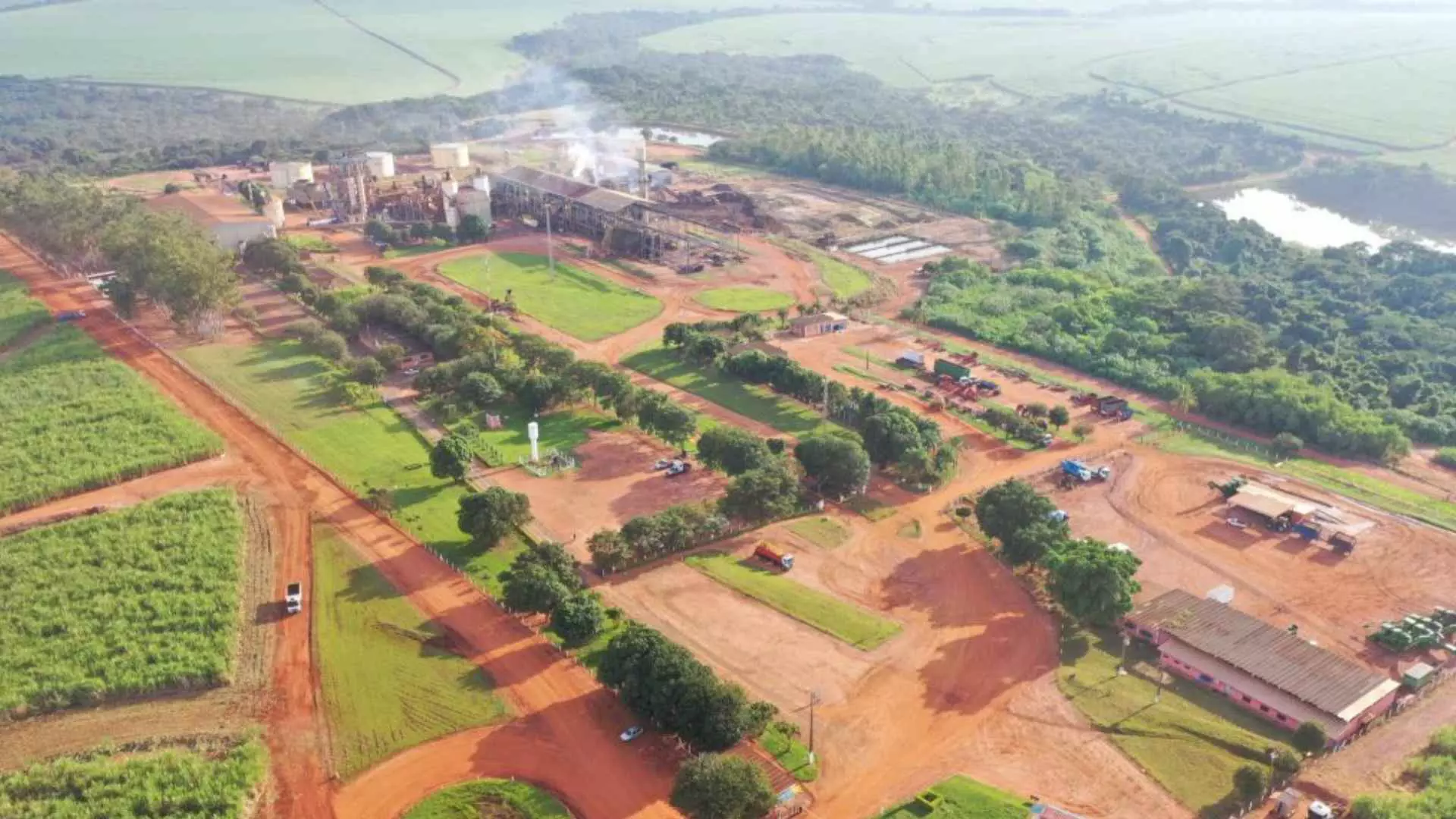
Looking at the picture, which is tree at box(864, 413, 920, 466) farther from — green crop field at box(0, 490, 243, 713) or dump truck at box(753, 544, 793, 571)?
green crop field at box(0, 490, 243, 713)

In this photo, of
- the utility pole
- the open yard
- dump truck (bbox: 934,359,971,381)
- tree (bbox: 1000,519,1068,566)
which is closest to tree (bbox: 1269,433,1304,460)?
dump truck (bbox: 934,359,971,381)

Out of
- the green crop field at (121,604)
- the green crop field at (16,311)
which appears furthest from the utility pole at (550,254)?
the green crop field at (121,604)

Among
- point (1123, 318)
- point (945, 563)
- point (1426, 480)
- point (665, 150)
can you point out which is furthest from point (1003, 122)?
point (945, 563)

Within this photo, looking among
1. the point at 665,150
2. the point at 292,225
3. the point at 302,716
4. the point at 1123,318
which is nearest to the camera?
the point at 302,716

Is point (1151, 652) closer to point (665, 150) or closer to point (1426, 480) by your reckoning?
point (1426, 480)

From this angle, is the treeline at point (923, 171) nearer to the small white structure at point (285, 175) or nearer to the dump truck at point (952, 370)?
the dump truck at point (952, 370)

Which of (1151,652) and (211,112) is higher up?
(211,112)
